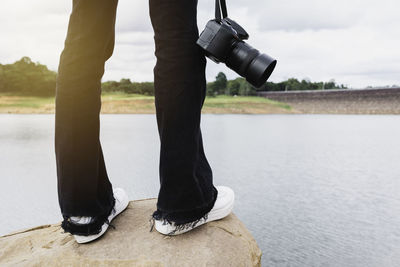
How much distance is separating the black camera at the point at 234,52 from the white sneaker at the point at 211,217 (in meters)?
0.35

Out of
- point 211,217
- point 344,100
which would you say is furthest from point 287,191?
point 344,100

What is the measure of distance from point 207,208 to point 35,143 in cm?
281

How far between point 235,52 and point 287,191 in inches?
46.9

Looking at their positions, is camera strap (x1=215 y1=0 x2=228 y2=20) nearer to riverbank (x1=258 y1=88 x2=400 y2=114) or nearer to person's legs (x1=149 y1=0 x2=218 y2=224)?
person's legs (x1=149 y1=0 x2=218 y2=224)

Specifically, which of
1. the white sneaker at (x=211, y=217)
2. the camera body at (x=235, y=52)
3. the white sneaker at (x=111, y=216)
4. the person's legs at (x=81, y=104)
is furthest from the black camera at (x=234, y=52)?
the white sneaker at (x=111, y=216)

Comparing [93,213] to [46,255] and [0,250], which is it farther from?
[0,250]

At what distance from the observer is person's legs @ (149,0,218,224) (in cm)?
68

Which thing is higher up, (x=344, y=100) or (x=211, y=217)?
(x=344, y=100)

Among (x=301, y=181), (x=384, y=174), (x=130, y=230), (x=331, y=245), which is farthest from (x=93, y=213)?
(x=384, y=174)

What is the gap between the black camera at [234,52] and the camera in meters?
0.66

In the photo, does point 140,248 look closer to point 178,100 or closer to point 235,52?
point 178,100

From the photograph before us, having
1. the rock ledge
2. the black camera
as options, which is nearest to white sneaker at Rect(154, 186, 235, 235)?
the rock ledge

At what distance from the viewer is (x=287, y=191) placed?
1694 millimetres

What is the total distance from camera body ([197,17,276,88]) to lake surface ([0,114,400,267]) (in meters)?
0.64
